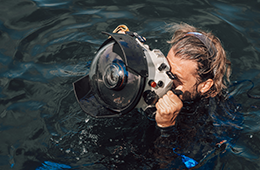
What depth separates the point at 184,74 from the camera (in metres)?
2.92

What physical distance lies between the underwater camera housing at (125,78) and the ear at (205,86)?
0.64 meters

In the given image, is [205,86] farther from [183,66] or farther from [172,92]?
[172,92]

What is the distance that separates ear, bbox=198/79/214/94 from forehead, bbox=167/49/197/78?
0.26 m

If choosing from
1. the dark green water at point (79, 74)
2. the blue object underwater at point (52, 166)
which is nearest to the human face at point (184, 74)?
the dark green water at point (79, 74)

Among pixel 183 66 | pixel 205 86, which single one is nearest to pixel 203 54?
pixel 183 66

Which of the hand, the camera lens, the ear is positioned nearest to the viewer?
the camera lens

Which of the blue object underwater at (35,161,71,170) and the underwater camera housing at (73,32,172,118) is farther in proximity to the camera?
the blue object underwater at (35,161,71,170)

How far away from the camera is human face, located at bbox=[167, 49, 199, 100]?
2895 millimetres

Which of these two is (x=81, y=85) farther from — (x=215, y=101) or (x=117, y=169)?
(x=215, y=101)

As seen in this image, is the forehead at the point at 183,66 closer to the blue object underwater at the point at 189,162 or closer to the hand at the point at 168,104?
the hand at the point at 168,104

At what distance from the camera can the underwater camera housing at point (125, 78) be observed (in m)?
2.38

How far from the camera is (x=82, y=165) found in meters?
2.82

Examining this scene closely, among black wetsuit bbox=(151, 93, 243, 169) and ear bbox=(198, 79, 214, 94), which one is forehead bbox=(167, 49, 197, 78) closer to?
ear bbox=(198, 79, 214, 94)

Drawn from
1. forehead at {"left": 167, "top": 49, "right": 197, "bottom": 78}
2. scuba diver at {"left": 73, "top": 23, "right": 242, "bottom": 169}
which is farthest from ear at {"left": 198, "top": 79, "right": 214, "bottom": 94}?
forehead at {"left": 167, "top": 49, "right": 197, "bottom": 78}
